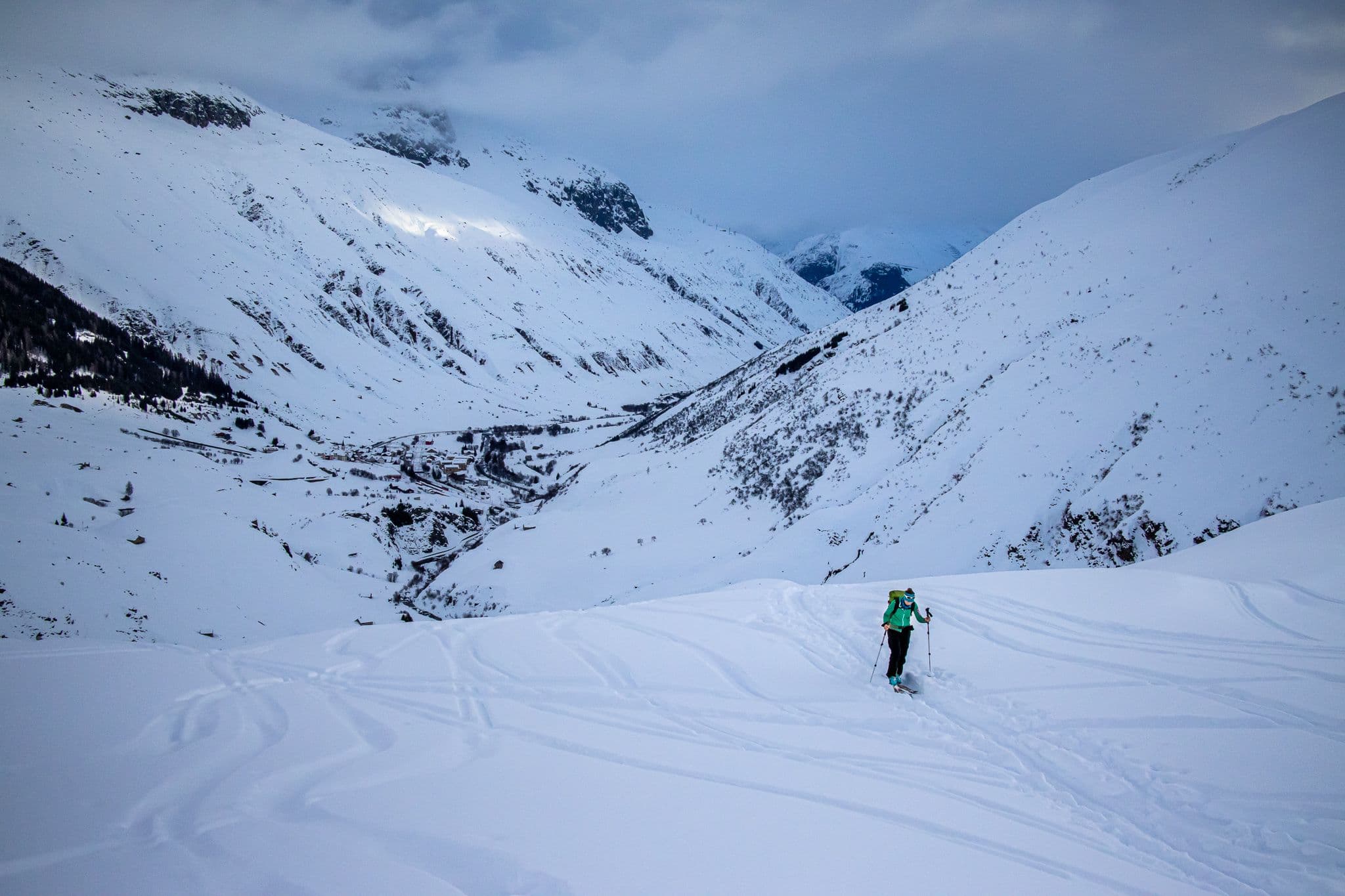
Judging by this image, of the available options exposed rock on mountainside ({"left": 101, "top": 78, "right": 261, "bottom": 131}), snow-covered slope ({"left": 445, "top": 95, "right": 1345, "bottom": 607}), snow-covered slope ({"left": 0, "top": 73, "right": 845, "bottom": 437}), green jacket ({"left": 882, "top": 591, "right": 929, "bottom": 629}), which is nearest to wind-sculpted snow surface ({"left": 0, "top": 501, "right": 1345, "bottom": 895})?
green jacket ({"left": 882, "top": 591, "right": 929, "bottom": 629})

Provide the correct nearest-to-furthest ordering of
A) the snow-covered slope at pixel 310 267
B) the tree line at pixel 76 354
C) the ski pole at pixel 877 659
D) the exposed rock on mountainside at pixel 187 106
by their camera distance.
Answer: the ski pole at pixel 877 659
the tree line at pixel 76 354
the snow-covered slope at pixel 310 267
the exposed rock on mountainside at pixel 187 106

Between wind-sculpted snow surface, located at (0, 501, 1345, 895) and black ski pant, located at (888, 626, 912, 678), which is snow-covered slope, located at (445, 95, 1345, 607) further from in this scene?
black ski pant, located at (888, 626, 912, 678)

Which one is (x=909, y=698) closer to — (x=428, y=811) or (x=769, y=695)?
(x=769, y=695)

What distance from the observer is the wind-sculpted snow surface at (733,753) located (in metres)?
4.03

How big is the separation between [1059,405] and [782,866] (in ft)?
65.0

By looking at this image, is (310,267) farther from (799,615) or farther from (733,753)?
(733,753)

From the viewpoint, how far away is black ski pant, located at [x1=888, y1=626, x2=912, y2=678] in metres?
7.85

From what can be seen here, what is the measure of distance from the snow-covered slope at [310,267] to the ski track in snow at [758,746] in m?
66.7

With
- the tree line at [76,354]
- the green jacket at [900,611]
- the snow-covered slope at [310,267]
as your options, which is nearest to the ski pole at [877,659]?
the green jacket at [900,611]

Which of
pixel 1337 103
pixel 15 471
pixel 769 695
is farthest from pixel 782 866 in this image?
pixel 1337 103

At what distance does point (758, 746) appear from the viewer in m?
6.12

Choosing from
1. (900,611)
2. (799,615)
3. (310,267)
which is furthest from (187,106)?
(900,611)

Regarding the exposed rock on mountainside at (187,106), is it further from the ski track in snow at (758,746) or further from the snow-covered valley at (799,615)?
the ski track in snow at (758,746)

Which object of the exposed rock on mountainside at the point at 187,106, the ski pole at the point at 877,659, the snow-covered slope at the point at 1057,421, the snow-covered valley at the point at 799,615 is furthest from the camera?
the exposed rock on mountainside at the point at 187,106
